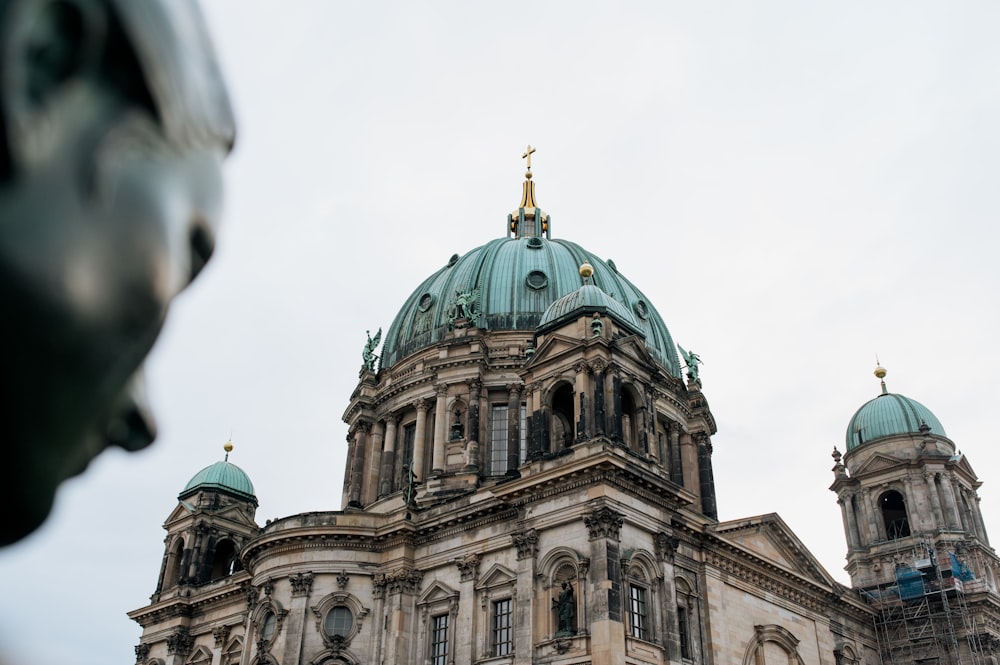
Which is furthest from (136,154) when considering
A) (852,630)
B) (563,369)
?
(852,630)

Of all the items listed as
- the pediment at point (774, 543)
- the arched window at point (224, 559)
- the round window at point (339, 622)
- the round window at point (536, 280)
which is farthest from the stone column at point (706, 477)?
the arched window at point (224, 559)

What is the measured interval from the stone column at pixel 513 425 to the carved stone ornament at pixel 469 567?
641cm

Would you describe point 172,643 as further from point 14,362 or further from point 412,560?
point 14,362

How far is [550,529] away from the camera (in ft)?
104

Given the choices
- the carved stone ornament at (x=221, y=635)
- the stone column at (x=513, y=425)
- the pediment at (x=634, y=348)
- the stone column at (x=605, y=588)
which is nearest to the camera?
the stone column at (x=605, y=588)

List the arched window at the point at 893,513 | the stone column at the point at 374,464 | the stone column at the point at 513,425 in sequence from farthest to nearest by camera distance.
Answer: the arched window at the point at 893,513 < the stone column at the point at 374,464 < the stone column at the point at 513,425

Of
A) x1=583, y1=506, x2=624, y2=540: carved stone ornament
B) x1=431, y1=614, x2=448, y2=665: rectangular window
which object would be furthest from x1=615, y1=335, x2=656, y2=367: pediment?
x1=431, y1=614, x2=448, y2=665: rectangular window

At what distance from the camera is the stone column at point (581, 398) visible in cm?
3225

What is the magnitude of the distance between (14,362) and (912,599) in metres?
53.2

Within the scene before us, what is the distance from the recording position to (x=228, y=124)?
1609mm

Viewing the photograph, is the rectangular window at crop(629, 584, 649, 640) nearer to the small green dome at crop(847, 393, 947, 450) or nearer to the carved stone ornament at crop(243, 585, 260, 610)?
the carved stone ornament at crop(243, 585, 260, 610)

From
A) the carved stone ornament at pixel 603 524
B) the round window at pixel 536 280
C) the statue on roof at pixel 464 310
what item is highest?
the round window at pixel 536 280

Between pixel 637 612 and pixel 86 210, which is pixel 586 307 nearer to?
pixel 637 612

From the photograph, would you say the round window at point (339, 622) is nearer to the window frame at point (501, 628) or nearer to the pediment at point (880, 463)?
the window frame at point (501, 628)
